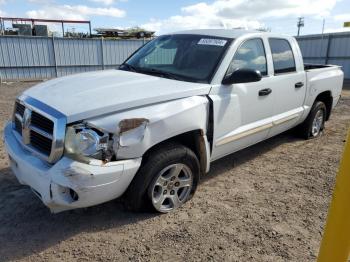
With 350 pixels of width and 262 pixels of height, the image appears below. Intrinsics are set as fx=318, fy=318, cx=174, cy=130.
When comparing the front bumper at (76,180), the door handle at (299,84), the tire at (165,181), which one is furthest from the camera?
the door handle at (299,84)

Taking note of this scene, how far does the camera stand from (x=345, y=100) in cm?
1067

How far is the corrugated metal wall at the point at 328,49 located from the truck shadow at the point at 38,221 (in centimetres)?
1793

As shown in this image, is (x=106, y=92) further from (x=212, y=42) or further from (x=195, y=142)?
(x=212, y=42)

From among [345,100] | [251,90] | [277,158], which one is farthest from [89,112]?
[345,100]

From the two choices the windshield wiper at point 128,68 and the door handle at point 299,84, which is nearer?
the windshield wiper at point 128,68

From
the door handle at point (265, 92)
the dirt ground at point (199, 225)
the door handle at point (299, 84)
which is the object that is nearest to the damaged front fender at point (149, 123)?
the dirt ground at point (199, 225)

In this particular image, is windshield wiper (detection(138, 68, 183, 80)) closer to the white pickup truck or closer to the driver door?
the white pickup truck

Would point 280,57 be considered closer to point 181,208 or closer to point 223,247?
point 181,208

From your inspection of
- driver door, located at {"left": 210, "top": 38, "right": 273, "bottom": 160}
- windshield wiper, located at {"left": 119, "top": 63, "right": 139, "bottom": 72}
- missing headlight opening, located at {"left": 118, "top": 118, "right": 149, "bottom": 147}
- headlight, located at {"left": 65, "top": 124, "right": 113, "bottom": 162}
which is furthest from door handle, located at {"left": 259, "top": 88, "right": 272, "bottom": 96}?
headlight, located at {"left": 65, "top": 124, "right": 113, "bottom": 162}

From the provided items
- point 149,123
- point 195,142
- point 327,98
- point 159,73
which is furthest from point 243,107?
point 327,98

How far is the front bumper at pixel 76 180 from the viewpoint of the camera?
2.53 meters

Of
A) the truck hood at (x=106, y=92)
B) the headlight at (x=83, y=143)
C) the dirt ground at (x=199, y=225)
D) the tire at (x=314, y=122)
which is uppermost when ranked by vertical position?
the truck hood at (x=106, y=92)

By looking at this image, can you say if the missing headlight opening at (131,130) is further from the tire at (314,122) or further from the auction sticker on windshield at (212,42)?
the tire at (314,122)

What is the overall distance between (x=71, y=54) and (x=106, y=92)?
50.4ft
